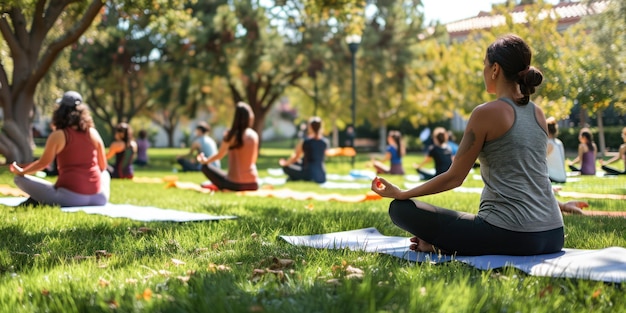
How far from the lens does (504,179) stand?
438cm

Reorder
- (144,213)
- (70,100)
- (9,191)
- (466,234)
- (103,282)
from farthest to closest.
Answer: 1. (9,191)
2. (70,100)
3. (144,213)
4. (466,234)
5. (103,282)

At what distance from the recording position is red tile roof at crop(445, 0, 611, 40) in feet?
36.1

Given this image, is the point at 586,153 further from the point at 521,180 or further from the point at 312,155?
the point at 521,180

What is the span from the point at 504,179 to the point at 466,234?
15.9 inches

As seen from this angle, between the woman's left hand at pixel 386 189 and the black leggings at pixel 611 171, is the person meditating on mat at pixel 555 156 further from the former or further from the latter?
the woman's left hand at pixel 386 189

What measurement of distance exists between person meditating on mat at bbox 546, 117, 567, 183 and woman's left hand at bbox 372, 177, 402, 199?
7.92 meters

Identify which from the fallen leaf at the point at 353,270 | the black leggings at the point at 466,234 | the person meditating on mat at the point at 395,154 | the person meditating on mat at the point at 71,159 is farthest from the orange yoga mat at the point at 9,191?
the person meditating on mat at the point at 395,154

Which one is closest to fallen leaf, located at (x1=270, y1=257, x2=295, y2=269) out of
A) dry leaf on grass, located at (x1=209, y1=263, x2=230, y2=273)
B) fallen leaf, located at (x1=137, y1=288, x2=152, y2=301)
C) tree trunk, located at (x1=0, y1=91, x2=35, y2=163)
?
dry leaf on grass, located at (x1=209, y1=263, x2=230, y2=273)

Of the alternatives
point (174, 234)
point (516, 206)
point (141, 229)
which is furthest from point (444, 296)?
point (141, 229)

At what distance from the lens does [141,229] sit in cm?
602

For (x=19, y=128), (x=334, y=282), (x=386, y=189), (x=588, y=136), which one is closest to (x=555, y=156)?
(x=588, y=136)

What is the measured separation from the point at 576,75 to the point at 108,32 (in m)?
20.4

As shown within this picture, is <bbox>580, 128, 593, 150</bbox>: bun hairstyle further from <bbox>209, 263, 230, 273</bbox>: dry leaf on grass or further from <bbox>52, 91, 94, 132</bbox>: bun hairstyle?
<bbox>209, 263, 230, 273</bbox>: dry leaf on grass

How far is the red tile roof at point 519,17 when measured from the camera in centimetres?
1101
